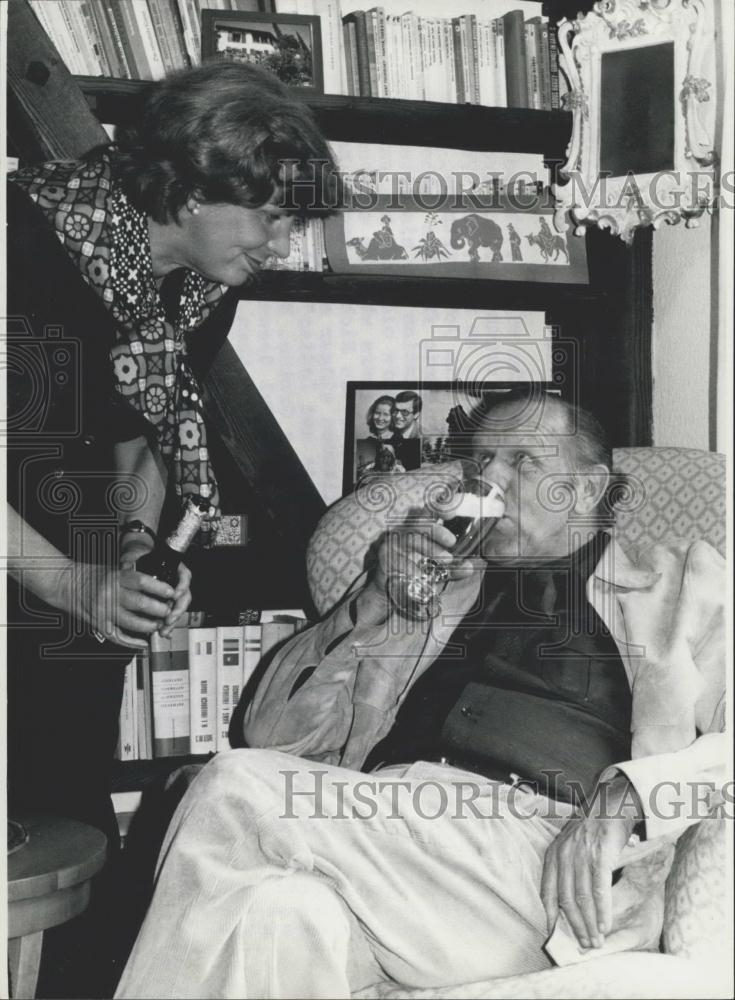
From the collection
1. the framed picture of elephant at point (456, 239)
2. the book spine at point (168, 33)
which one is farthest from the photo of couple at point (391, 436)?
the book spine at point (168, 33)

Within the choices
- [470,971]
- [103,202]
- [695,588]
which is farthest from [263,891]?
[103,202]

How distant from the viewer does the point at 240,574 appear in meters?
2.16

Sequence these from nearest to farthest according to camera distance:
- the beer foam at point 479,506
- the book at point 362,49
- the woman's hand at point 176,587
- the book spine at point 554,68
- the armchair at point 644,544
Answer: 1. the armchair at point 644,544
2. the woman's hand at point 176,587
3. the beer foam at point 479,506
4. the book at point 362,49
5. the book spine at point 554,68

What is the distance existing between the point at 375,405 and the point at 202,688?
30.1 inches

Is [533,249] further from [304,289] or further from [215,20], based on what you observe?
[215,20]

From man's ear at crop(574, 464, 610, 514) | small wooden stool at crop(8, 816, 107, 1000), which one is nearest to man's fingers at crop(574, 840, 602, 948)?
man's ear at crop(574, 464, 610, 514)

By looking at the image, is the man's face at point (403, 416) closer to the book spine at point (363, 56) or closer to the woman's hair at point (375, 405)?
the woman's hair at point (375, 405)

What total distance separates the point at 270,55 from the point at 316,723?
1384 mm

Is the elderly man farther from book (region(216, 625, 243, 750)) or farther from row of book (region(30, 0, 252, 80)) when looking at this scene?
row of book (region(30, 0, 252, 80))

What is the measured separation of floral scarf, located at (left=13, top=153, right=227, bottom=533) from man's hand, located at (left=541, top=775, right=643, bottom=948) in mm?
1036

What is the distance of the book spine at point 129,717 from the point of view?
6.70 feet

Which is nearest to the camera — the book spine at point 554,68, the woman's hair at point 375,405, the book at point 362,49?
the book at point 362,49

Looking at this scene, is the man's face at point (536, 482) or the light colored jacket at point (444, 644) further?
the man's face at point (536, 482)

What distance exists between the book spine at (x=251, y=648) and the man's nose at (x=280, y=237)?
810 millimetres
